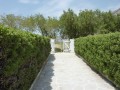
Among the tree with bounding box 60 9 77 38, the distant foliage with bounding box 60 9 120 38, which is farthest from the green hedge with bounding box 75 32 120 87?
the distant foliage with bounding box 60 9 120 38

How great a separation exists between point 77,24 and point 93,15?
4.69m

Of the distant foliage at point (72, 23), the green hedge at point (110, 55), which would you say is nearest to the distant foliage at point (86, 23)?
the distant foliage at point (72, 23)

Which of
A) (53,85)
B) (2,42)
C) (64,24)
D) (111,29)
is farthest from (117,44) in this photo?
(111,29)

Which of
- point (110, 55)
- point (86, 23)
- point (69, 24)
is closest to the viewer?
point (110, 55)

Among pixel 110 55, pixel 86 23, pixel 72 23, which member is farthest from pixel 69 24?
pixel 110 55

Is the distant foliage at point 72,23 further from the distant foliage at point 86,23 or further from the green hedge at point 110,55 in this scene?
the green hedge at point 110,55

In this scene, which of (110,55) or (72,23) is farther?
(72,23)

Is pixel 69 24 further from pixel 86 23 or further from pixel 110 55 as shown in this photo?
pixel 110 55

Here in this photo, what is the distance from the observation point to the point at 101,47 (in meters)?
10.0

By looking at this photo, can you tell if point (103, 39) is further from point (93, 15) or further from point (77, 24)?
point (93, 15)

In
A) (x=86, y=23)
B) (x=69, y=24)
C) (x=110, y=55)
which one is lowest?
(x=110, y=55)

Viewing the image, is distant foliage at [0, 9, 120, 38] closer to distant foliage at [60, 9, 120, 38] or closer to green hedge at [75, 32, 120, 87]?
distant foliage at [60, 9, 120, 38]

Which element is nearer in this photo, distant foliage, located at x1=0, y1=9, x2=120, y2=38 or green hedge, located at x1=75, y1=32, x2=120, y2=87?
green hedge, located at x1=75, y1=32, x2=120, y2=87

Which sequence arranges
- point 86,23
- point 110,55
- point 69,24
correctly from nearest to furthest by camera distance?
point 110,55
point 69,24
point 86,23
